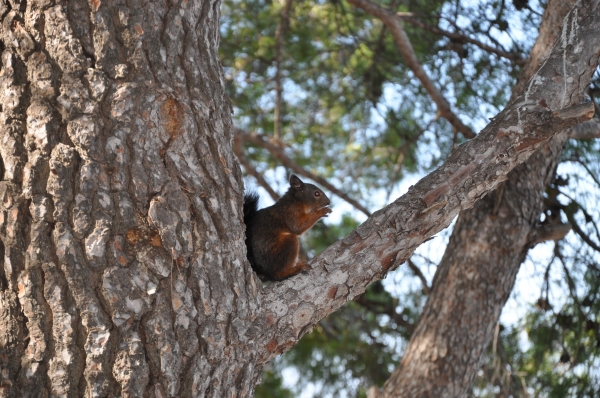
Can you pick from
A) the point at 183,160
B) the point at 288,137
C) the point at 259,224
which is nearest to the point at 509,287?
the point at 259,224

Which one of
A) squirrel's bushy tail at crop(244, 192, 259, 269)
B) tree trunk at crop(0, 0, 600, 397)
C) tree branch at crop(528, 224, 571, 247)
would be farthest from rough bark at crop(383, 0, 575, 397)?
tree trunk at crop(0, 0, 600, 397)

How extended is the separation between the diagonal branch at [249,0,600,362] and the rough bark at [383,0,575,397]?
130 centimetres

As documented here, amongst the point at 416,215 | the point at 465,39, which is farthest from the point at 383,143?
the point at 416,215

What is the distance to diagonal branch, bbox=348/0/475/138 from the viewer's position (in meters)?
4.08

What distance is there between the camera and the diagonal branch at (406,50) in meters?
4.08

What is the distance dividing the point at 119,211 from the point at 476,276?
253 cm

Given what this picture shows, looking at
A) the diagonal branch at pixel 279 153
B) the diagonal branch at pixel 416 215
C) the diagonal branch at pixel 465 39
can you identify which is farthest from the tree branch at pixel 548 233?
the diagonal branch at pixel 416 215

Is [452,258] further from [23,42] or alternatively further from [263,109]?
[263,109]

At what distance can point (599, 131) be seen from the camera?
3.53 meters

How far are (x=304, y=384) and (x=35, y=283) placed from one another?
4.78 metres

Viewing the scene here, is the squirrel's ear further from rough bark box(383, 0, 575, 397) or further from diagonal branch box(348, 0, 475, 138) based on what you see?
diagonal branch box(348, 0, 475, 138)

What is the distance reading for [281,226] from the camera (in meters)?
3.19

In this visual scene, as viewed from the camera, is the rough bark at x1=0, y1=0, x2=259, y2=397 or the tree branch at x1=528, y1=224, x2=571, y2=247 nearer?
the rough bark at x1=0, y1=0, x2=259, y2=397

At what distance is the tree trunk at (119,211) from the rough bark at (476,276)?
1927 millimetres
